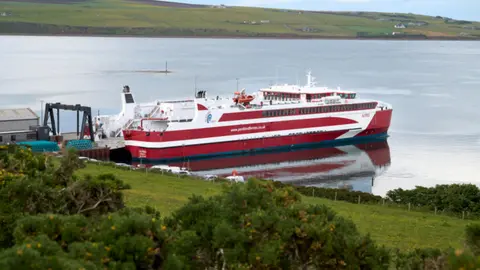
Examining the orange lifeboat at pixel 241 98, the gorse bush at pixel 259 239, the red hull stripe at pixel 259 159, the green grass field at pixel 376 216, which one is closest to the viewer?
the gorse bush at pixel 259 239

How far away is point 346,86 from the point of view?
95.5 m

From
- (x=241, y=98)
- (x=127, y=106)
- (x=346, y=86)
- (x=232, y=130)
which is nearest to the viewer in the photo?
(x=127, y=106)

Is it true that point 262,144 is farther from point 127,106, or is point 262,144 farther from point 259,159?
point 127,106

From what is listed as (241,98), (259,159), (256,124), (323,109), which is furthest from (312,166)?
(323,109)

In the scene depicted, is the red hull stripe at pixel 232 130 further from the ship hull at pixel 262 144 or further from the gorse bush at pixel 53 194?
the gorse bush at pixel 53 194

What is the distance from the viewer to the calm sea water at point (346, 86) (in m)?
50.2

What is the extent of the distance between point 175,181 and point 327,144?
84.1 ft

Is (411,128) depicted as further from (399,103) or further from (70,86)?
(70,86)

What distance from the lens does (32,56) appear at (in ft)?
482

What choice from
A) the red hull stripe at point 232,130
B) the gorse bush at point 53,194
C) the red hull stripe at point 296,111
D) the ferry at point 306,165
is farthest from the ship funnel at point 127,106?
the gorse bush at point 53,194

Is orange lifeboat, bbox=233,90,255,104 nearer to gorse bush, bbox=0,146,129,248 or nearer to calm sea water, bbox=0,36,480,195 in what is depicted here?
calm sea water, bbox=0,36,480,195

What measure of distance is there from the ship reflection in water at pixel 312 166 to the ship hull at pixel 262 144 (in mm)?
494

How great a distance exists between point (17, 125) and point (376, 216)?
84.1 ft

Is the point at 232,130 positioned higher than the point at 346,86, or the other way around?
the point at 346,86
